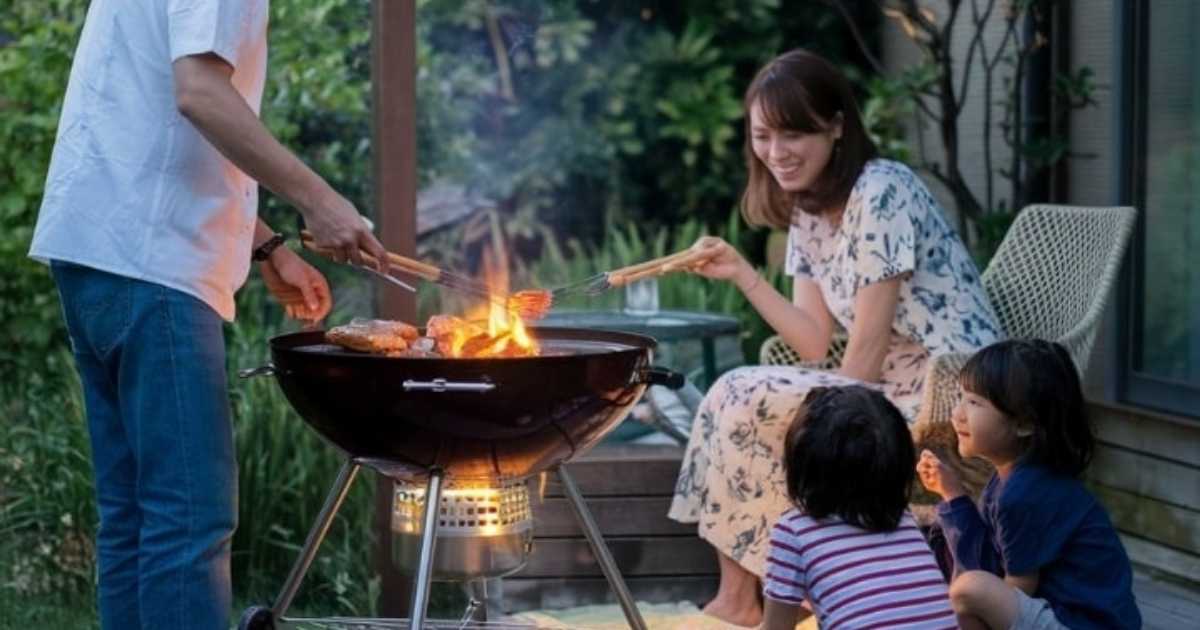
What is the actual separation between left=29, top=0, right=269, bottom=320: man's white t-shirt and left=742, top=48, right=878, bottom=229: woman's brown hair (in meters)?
1.31

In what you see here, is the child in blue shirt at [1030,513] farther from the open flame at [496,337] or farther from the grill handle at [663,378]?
the open flame at [496,337]

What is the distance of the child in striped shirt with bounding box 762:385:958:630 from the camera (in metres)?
2.85

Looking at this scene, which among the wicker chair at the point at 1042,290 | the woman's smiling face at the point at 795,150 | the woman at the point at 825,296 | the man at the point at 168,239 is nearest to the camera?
the man at the point at 168,239

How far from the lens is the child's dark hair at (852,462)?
287cm

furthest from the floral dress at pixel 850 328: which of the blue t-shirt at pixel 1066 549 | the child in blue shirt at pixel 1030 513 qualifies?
the blue t-shirt at pixel 1066 549

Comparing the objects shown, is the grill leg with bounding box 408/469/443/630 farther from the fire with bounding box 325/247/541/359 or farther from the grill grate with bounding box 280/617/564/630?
the grill grate with bounding box 280/617/564/630

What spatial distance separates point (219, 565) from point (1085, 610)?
4.36 ft

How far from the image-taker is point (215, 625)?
288 centimetres

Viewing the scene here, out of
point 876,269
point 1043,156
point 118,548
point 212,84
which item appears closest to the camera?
point 212,84

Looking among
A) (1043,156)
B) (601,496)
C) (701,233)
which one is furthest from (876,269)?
(701,233)

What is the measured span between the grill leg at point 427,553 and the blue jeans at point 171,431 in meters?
0.28

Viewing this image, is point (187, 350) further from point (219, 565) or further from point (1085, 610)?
point (1085, 610)

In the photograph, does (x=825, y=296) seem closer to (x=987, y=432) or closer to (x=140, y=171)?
(x=987, y=432)

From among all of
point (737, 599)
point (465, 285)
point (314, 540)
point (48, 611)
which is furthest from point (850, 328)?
point (48, 611)
